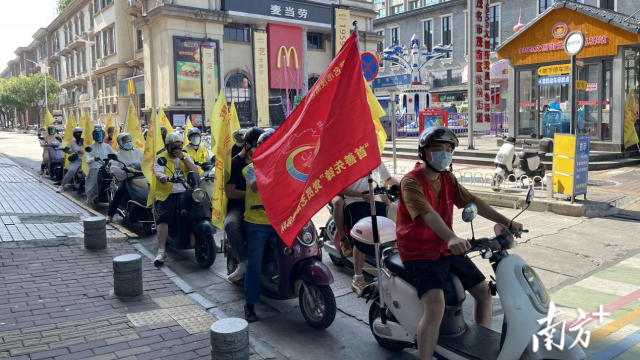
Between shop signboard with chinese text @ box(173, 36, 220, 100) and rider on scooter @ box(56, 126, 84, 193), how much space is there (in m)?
20.2

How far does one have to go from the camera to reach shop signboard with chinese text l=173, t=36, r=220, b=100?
32.5 metres

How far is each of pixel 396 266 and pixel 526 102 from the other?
1549 cm

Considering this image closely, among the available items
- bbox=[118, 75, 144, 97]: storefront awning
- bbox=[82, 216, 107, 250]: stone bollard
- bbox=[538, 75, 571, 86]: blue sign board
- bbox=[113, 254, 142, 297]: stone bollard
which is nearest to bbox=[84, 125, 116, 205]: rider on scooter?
bbox=[82, 216, 107, 250]: stone bollard

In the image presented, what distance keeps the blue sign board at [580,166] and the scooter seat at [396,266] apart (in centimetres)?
656

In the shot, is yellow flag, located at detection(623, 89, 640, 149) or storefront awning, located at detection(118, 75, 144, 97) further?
storefront awning, located at detection(118, 75, 144, 97)

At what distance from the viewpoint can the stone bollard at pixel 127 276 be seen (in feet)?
17.7

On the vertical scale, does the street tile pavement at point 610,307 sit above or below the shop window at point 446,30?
below

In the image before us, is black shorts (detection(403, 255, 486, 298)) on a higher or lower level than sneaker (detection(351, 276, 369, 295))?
higher

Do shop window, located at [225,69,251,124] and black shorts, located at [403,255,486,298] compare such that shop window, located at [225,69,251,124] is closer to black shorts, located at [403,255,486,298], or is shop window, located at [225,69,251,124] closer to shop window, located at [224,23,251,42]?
shop window, located at [224,23,251,42]

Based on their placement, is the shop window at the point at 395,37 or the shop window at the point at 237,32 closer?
the shop window at the point at 237,32

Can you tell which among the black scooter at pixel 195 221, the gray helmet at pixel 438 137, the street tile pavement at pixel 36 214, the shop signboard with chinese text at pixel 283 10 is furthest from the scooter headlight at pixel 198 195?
the shop signboard with chinese text at pixel 283 10

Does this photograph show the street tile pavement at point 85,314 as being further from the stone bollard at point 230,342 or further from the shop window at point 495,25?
the shop window at point 495,25

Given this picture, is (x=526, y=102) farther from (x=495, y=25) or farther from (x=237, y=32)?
(x=495, y=25)

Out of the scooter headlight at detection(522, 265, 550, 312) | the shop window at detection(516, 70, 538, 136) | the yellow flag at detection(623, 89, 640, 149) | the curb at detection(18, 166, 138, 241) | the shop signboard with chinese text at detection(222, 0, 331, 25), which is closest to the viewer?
the scooter headlight at detection(522, 265, 550, 312)
